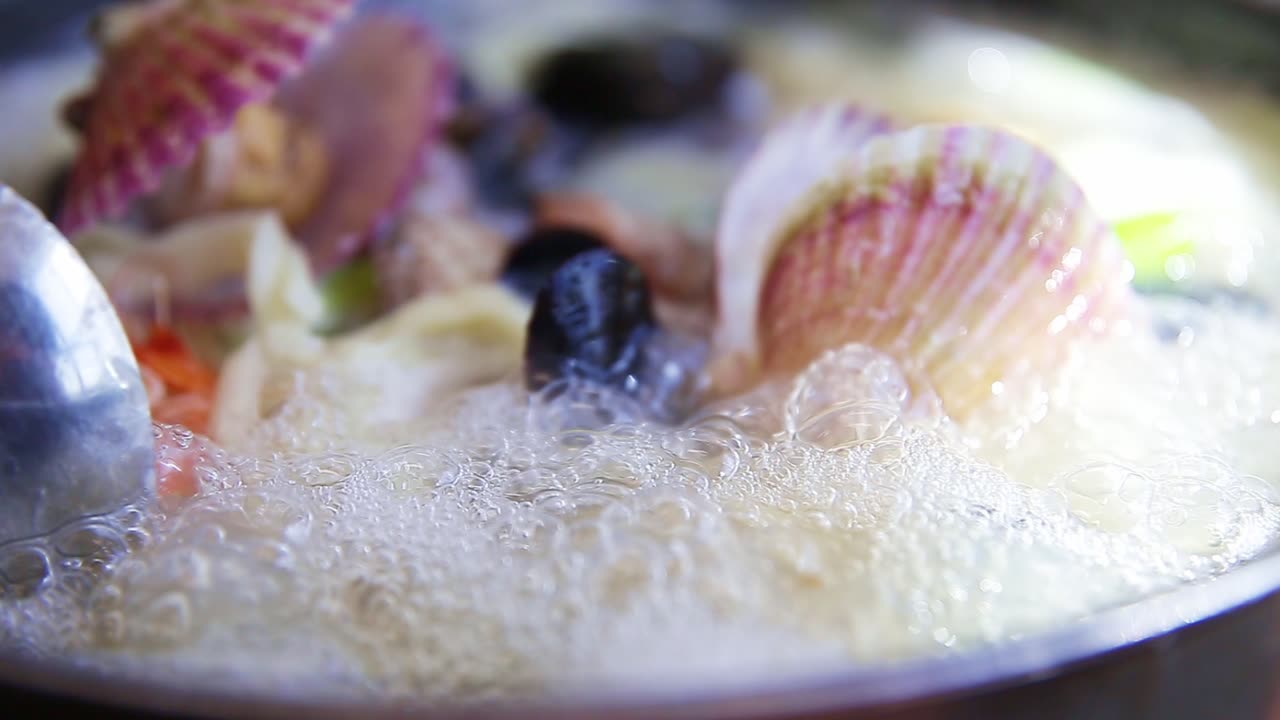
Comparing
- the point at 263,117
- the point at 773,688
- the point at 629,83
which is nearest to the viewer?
the point at 773,688

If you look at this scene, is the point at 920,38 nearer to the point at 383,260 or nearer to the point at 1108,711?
the point at 383,260

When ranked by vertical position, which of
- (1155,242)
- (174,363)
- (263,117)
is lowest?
(174,363)

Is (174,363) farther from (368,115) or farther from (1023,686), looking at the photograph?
(1023,686)

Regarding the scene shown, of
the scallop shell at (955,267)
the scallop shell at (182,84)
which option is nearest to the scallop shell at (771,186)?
the scallop shell at (955,267)

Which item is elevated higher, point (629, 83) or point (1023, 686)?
point (629, 83)

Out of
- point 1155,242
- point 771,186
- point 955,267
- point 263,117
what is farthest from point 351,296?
point 1155,242

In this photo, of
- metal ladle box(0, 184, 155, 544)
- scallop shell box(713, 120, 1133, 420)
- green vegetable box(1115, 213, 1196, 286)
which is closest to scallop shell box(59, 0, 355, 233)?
metal ladle box(0, 184, 155, 544)

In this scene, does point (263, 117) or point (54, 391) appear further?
point (263, 117)

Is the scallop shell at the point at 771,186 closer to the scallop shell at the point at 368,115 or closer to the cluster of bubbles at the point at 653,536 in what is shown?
the cluster of bubbles at the point at 653,536

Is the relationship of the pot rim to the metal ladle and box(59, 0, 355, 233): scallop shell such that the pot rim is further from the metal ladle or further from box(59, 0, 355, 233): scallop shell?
box(59, 0, 355, 233): scallop shell
